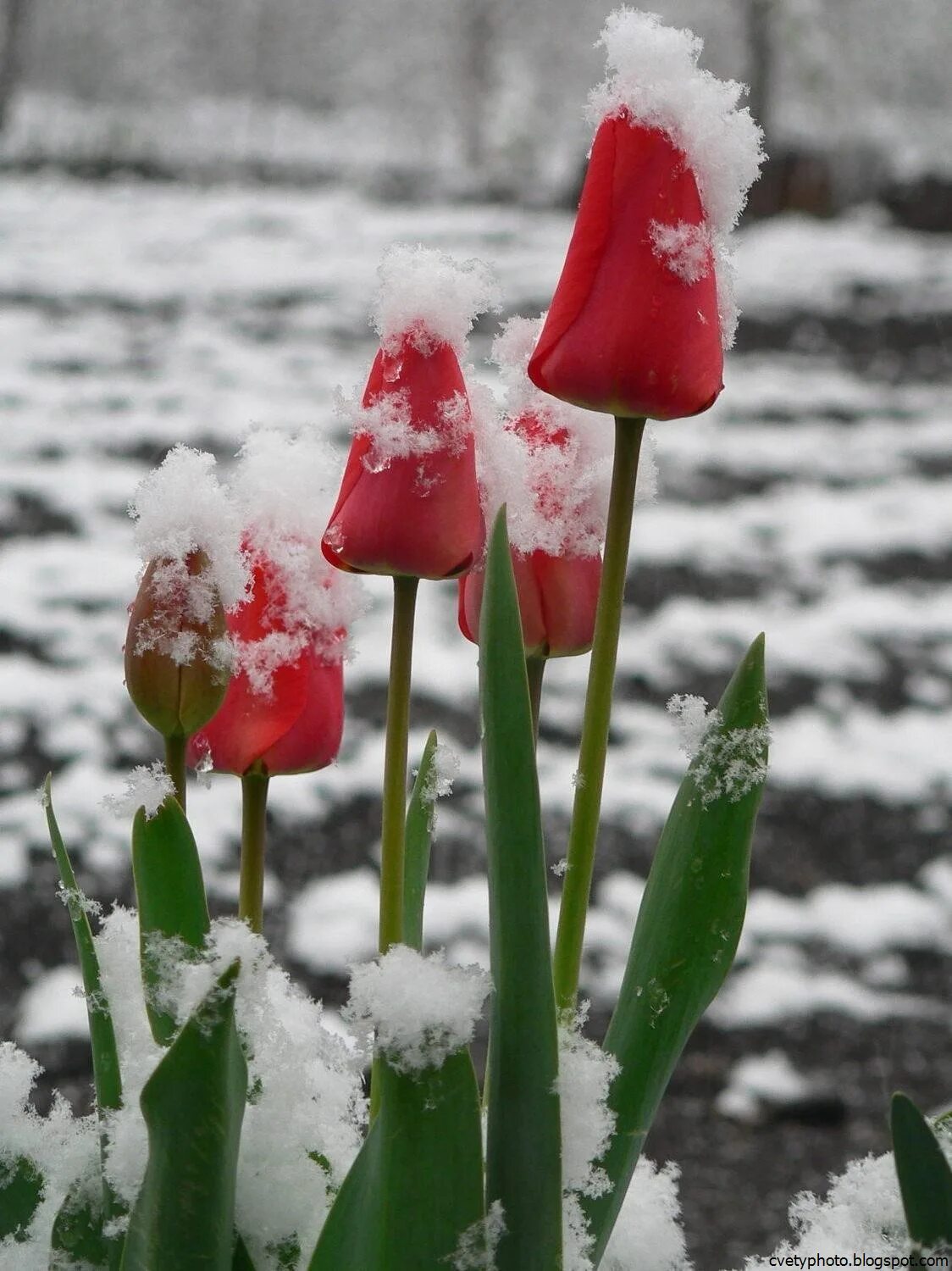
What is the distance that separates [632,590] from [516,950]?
3168mm

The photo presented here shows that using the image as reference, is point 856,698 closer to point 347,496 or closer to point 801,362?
point 347,496

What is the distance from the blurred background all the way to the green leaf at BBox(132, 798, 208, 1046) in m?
0.18

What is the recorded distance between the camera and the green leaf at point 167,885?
0.49 meters

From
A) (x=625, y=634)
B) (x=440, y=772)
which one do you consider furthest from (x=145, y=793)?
(x=625, y=634)

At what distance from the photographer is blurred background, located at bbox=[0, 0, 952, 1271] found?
6.28 feet

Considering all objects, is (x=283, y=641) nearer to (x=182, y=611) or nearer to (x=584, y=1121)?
(x=182, y=611)

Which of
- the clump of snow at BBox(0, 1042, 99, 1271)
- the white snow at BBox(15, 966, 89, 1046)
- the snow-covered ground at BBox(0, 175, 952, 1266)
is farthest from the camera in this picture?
the snow-covered ground at BBox(0, 175, 952, 1266)

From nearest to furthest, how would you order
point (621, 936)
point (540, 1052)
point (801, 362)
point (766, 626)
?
1. point (540, 1052)
2. point (621, 936)
3. point (766, 626)
4. point (801, 362)

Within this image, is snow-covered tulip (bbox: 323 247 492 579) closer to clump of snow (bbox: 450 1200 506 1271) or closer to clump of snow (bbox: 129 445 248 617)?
clump of snow (bbox: 129 445 248 617)

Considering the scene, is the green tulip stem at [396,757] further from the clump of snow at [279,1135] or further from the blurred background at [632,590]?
the blurred background at [632,590]

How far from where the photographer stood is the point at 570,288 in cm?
45

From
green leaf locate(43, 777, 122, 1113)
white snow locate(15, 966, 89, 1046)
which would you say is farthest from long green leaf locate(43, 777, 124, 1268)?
white snow locate(15, 966, 89, 1046)

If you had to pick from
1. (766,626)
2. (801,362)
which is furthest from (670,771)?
(801,362)

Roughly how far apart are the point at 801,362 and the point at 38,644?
13.6 ft
